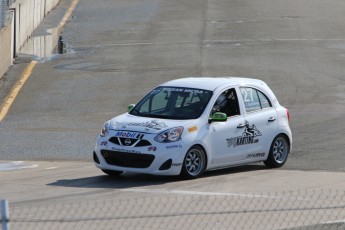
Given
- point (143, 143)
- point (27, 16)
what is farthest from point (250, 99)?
point (27, 16)

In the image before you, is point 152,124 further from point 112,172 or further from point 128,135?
point 112,172

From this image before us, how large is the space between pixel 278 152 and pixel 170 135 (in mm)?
2637

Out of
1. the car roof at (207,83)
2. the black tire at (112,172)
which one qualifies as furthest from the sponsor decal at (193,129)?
the black tire at (112,172)

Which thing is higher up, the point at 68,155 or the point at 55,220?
the point at 55,220

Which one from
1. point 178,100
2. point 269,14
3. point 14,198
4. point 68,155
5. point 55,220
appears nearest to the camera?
point 55,220

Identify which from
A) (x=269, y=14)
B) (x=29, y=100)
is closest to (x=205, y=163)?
(x=29, y=100)

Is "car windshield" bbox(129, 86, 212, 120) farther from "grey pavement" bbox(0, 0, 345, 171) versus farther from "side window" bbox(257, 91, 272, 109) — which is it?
"grey pavement" bbox(0, 0, 345, 171)

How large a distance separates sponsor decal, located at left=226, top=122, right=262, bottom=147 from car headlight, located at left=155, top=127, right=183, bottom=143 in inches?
43.5

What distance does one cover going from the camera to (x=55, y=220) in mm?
10594

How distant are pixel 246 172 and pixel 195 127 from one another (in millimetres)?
1513

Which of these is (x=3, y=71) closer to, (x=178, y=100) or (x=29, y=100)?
(x=29, y=100)

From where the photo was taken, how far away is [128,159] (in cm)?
1423

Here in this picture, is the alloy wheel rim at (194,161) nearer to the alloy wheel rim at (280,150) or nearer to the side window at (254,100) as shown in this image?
the side window at (254,100)

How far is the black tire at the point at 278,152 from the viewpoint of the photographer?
52.3 feet
